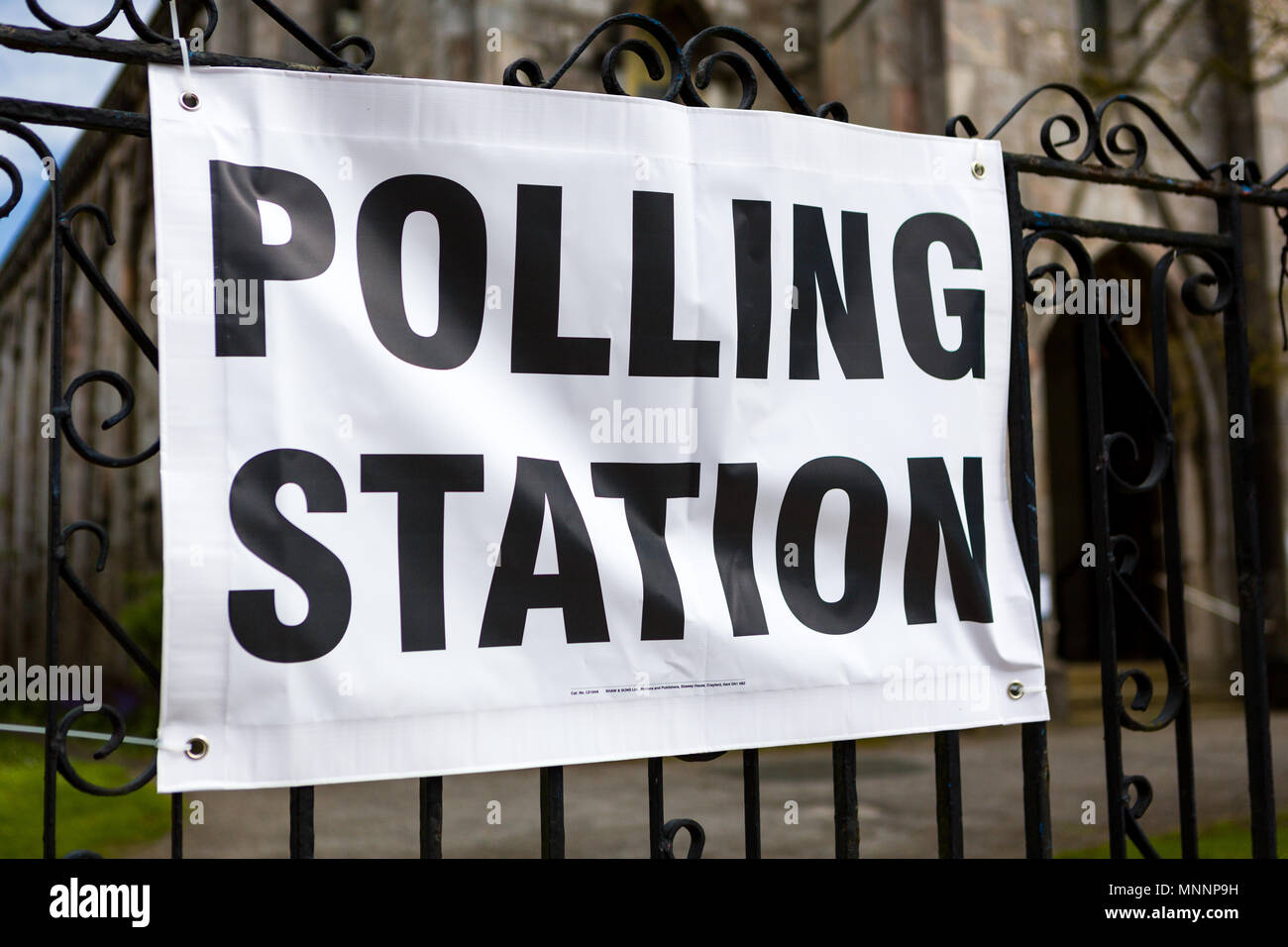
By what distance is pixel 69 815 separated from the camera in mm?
6609

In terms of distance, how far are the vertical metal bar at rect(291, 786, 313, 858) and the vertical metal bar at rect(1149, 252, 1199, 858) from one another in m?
2.22

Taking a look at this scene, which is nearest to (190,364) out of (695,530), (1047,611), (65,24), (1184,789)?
(65,24)

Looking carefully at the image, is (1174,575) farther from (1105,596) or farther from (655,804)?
(655,804)

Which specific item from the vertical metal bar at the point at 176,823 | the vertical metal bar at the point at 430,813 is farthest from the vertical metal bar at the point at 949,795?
the vertical metal bar at the point at 176,823

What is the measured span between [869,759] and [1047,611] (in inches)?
115

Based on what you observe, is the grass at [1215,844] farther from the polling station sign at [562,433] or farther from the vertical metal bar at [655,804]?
the vertical metal bar at [655,804]

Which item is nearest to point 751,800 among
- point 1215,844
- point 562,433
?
point 562,433

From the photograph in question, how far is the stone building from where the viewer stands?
366 inches

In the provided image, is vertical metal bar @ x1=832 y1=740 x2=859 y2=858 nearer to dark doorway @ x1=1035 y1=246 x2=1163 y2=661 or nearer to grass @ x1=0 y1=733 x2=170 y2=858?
grass @ x1=0 y1=733 x2=170 y2=858

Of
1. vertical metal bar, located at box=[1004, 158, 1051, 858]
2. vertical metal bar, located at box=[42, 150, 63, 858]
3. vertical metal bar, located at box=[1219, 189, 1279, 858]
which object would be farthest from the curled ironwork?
vertical metal bar, located at box=[1219, 189, 1279, 858]

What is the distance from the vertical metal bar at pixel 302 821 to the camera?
221 cm

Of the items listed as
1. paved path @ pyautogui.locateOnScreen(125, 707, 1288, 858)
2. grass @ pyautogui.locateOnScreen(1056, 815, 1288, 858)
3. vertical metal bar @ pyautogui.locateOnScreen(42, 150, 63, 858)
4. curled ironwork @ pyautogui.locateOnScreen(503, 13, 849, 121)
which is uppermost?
curled ironwork @ pyautogui.locateOnScreen(503, 13, 849, 121)

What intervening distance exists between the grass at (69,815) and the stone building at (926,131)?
2.72m
